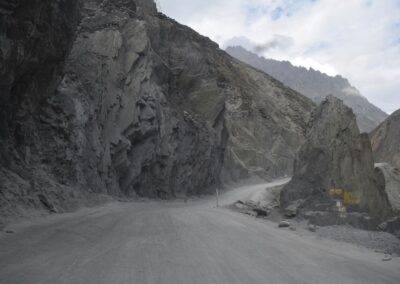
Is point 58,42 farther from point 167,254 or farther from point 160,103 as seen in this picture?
point 160,103

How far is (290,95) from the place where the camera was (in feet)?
335

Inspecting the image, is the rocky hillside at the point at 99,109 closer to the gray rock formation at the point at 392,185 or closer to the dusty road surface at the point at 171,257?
the dusty road surface at the point at 171,257

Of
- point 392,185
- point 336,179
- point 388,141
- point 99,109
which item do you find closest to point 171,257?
point 336,179

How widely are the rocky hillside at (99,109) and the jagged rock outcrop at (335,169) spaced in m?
9.04

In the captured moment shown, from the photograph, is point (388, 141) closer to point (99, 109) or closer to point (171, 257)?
point (99, 109)

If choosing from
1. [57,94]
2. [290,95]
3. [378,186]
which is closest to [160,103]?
[57,94]

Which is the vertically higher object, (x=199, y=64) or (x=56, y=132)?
(x=199, y=64)

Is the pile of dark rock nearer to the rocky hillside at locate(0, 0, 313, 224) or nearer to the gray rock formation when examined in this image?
the gray rock formation

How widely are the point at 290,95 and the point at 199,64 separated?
184ft

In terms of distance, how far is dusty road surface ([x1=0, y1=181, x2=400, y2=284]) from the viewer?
733cm

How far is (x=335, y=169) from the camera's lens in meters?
18.1

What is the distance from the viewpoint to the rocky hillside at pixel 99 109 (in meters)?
14.8

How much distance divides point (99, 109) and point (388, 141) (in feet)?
91.1

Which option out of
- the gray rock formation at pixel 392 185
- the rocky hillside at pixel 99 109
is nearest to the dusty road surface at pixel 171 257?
the rocky hillside at pixel 99 109
